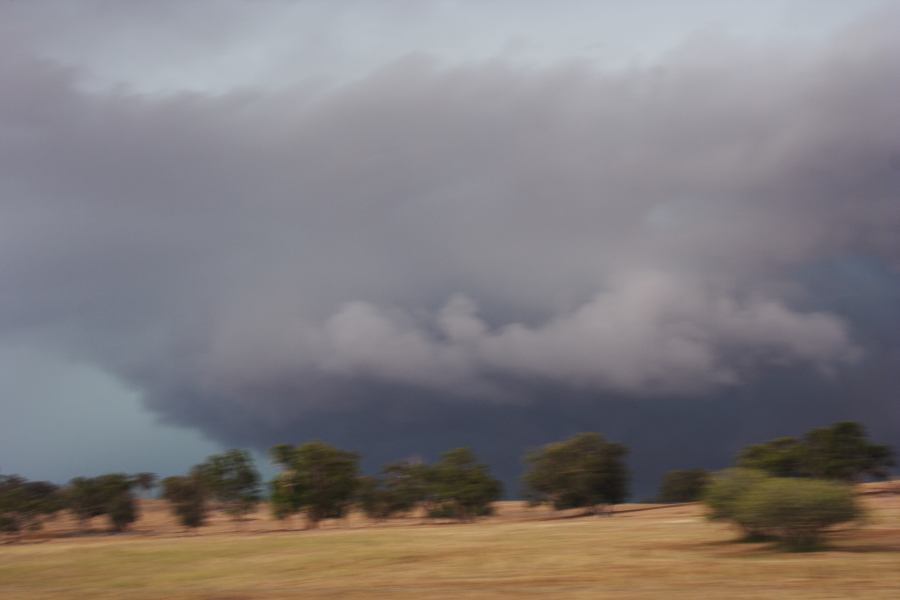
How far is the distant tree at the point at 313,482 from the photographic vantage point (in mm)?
67688

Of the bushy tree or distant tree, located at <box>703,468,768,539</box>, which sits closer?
the bushy tree

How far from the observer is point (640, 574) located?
72.4 ft

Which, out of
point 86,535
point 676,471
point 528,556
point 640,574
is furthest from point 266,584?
point 676,471

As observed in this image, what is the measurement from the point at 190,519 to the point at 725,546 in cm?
6005

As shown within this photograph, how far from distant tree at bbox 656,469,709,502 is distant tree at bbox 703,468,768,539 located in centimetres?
7391

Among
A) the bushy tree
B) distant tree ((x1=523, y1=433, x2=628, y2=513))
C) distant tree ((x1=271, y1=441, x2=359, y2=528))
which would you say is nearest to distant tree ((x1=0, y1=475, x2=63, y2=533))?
distant tree ((x1=271, y1=441, x2=359, y2=528))

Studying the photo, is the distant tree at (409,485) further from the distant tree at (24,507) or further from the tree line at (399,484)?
the distant tree at (24,507)

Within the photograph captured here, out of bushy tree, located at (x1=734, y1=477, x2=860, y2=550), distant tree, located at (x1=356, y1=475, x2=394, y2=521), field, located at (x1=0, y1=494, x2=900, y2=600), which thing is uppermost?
distant tree, located at (x1=356, y1=475, x2=394, y2=521)

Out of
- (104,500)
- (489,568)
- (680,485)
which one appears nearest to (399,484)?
(104,500)

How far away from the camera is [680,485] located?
4077 inches

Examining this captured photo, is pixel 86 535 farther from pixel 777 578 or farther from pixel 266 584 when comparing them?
pixel 777 578

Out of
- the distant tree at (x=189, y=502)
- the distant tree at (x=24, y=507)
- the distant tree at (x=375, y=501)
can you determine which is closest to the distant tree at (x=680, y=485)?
the distant tree at (x=375, y=501)

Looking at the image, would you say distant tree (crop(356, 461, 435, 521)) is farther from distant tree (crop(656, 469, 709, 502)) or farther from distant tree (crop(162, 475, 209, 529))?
distant tree (crop(656, 469, 709, 502))

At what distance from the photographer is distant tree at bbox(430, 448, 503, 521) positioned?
235 ft
